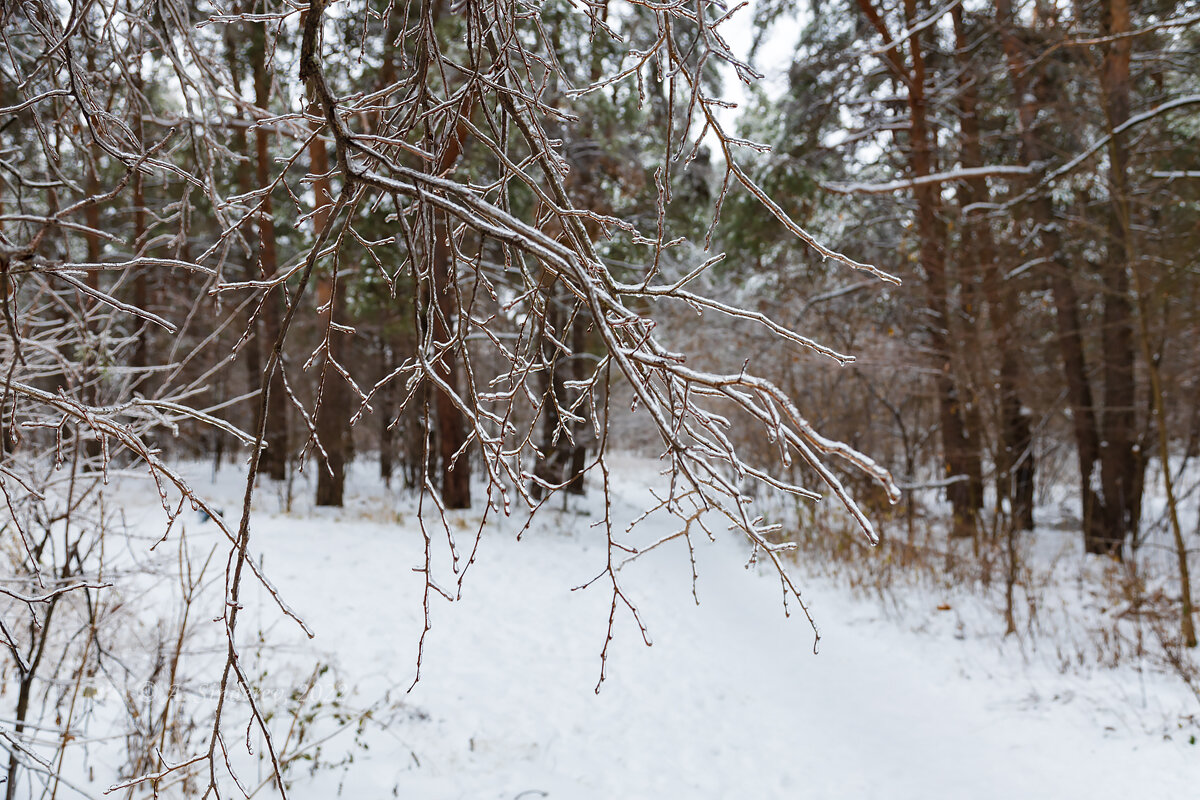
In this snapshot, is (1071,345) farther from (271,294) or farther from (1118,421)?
(271,294)

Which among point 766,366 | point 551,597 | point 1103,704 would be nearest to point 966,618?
point 1103,704

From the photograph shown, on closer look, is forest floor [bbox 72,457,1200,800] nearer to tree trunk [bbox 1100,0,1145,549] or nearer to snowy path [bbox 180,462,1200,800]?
snowy path [bbox 180,462,1200,800]

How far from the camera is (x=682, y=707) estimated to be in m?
4.68

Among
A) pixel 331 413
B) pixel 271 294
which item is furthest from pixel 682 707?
pixel 331 413

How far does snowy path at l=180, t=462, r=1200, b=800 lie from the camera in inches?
145

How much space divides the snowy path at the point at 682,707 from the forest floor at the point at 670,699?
16 mm


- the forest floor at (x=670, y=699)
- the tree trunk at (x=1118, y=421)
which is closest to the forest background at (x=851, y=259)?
the tree trunk at (x=1118, y=421)

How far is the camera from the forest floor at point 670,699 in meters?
3.66

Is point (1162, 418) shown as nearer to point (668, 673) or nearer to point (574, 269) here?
point (668, 673)

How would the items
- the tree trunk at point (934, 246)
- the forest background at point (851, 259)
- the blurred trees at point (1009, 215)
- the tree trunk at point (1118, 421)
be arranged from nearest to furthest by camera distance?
the forest background at point (851, 259), the blurred trees at point (1009, 215), the tree trunk at point (934, 246), the tree trunk at point (1118, 421)

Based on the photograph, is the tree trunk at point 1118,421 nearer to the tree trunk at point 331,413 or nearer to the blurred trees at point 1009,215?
the blurred trees at point 1009,215

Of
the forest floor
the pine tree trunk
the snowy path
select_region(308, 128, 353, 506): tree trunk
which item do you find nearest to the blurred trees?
the forest floor

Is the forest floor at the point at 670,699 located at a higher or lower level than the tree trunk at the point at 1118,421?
lower

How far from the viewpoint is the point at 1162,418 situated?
16.0 feet
